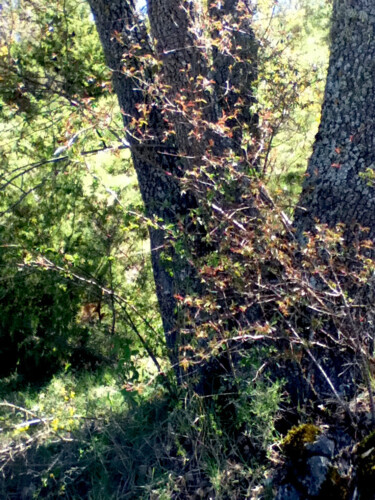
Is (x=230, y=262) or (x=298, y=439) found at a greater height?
(x=230, y=262)

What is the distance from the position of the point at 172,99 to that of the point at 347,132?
125 centimetres

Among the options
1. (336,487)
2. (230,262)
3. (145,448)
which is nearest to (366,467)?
(336,487)

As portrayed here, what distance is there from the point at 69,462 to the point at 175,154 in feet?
7.85

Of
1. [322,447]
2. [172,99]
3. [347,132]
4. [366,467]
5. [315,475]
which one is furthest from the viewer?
[172,99]

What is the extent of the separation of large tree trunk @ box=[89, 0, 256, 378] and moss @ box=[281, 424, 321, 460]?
1.04 meters

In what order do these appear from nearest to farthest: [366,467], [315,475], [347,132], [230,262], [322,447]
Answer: [366,467]
[315,475]
[322,447]
[230,262]
[347,132]

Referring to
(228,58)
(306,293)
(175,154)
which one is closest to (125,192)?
(175,154)

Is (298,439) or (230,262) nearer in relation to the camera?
(298,439)

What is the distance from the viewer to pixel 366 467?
347 centimetres

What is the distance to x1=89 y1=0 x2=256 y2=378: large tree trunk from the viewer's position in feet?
14.8

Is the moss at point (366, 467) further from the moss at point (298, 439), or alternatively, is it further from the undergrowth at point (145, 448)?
the undergrowth at point (145, 448)

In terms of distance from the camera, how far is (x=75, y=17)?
6938mm

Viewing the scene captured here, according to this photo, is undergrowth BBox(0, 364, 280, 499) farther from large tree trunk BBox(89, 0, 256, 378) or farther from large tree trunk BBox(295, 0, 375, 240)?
large tree trunk BBox(295, 0, 375, 240)

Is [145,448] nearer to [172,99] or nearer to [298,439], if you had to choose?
[298,439]
